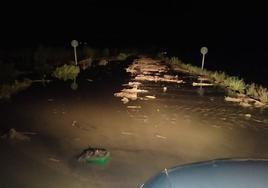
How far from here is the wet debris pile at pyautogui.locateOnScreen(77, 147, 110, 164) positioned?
911cm

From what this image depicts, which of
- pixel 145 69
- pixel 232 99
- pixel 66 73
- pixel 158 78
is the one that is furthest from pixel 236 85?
pixel 145 69

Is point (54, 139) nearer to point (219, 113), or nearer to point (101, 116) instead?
point (101, 116)

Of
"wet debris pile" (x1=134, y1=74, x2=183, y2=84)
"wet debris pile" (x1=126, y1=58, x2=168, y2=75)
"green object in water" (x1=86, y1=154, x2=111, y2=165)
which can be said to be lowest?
"wet debris pile" (x1=126, y1=58, x2=168, y2=75)

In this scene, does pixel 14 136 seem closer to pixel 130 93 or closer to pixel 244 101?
pixel 130 93

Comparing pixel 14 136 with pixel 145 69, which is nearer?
pixel 14 136

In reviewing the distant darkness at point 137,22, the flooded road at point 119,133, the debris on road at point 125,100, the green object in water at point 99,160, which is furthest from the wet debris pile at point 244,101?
the distant darkness at point 137,22

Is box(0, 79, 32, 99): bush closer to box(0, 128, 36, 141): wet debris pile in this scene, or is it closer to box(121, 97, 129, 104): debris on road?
box(121, 97, 129, 104): debris on road

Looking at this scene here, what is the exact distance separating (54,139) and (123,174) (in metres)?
2.81

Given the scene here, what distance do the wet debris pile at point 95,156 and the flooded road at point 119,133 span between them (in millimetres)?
126

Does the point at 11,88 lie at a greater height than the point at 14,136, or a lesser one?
lesser

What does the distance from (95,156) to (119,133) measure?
7.62ft

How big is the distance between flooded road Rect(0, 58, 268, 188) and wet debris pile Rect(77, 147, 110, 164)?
0.41ft

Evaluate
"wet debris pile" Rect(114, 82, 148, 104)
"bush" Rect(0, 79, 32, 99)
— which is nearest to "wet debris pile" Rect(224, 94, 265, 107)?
"wet debris pile" Rect(114, 82, 148, 104)

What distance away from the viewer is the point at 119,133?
1149 centimetres
